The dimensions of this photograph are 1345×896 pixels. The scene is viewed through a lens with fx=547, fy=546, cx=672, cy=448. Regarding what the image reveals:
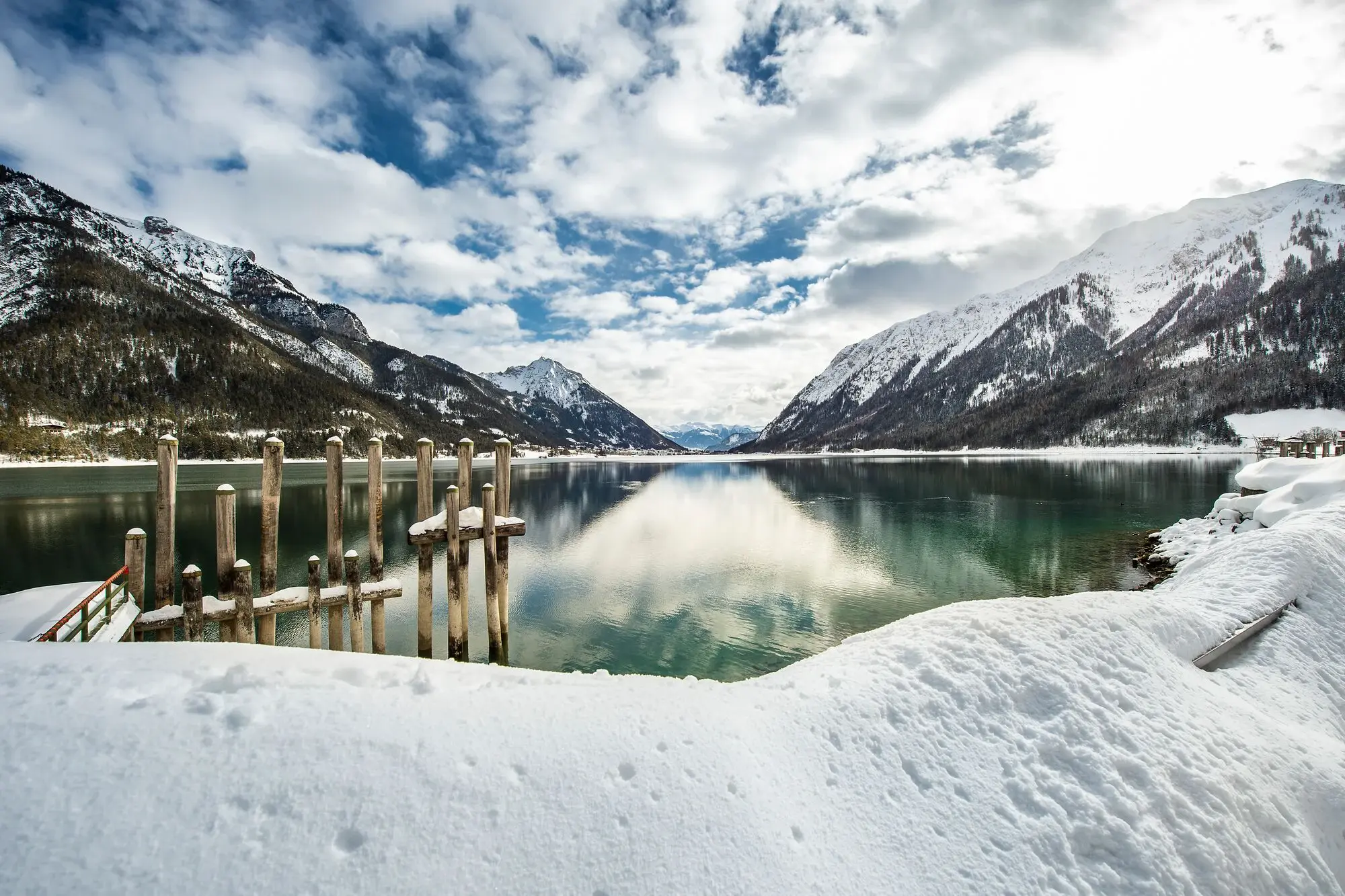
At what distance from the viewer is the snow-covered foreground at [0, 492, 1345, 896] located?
10.6ft

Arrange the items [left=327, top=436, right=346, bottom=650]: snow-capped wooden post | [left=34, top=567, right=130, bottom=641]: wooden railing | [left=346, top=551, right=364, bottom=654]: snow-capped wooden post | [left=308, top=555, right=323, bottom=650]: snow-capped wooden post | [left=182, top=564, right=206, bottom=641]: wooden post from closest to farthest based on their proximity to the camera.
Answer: [left=34, top=567, right=130, bottom=641]: wooden railing < [left=182, top=564, right=206, bottom=641]: wooden post < [left=308, top=555, right=323, bottom=650]: snow-capped wooden post < [left=327, top=436, right=346, bottom=650]: snow-capped wooden post < [left=346, top=551, right=364, bottom=654]: snow-capped wooden post

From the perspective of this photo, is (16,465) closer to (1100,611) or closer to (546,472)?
(546,472)

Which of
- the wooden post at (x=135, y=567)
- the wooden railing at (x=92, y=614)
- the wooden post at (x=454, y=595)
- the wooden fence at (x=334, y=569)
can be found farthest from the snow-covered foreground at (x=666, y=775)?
the wooden post at (x=454, y=595)

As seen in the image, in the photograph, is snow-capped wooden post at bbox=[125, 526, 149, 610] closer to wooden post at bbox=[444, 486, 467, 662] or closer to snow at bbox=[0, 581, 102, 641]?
snow at bbox=[0, 581, 102, 641]

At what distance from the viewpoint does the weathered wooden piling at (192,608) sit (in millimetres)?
8016

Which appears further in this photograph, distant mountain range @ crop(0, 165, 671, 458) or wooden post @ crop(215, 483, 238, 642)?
distant mountain range @ crop(0, 165, 671, 458)

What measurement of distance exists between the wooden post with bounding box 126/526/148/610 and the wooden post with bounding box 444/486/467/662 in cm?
451

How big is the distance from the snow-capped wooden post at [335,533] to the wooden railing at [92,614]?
2650 millimetres

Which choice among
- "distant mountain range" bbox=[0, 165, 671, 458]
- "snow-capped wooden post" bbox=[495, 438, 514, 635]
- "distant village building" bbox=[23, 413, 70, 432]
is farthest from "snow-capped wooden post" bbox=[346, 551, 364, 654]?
"distant village building" bbox=[23, 413, 70, 432]

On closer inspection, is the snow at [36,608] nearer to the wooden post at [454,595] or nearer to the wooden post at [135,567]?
the wooden post at [135,567]

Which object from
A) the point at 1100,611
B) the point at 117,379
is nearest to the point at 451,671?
the point at 1100,611

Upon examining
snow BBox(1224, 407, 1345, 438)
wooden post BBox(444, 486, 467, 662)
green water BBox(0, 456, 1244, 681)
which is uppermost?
snow BBox(1224, 407, 1345, 438)

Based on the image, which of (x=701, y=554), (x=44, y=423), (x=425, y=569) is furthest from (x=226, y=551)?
(x=44, y=423)

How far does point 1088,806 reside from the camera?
454 centimetres
